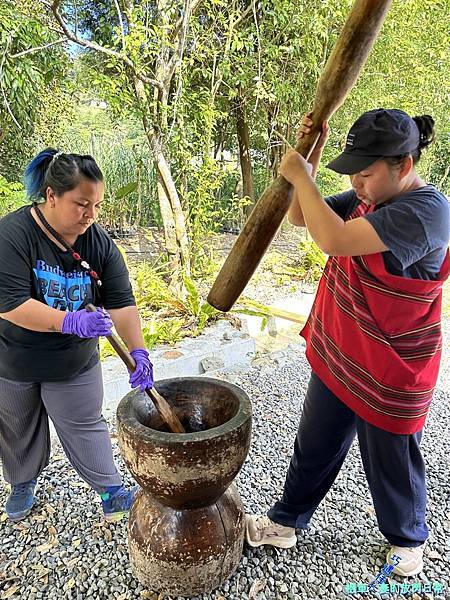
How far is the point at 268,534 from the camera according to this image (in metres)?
1.97

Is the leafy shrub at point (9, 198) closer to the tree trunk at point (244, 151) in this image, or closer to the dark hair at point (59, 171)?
the dark hair at point (59, 171)

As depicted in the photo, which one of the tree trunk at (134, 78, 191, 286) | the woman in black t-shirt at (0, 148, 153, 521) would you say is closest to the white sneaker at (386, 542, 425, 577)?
the woman in black t-shirt at (0, 148, 153, 521)

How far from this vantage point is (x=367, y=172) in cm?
143

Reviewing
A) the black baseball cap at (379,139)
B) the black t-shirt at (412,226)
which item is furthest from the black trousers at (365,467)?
the black baseball cap at (379,139)

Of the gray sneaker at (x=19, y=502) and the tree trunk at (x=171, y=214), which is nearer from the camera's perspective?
the gray sneaker at (x=19, y=502)

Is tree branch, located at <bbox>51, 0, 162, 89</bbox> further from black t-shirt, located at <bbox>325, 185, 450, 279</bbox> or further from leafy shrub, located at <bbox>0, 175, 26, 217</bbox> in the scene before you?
black t-shirt, located at <bbox>325, 185, 450, 279</bbox>

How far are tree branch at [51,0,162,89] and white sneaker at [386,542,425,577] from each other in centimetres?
385

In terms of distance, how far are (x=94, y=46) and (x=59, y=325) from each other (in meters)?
3.04

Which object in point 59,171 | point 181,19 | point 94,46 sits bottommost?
point 59,171

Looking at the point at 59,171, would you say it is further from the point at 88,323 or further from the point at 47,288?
the point at 88,323

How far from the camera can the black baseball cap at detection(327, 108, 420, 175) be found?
138cm

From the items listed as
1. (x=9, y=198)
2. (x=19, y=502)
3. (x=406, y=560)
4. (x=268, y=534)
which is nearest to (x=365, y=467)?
(x=406, y=560)

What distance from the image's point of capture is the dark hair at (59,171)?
1660 millimetres

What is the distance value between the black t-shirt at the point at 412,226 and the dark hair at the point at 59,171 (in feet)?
3.19
